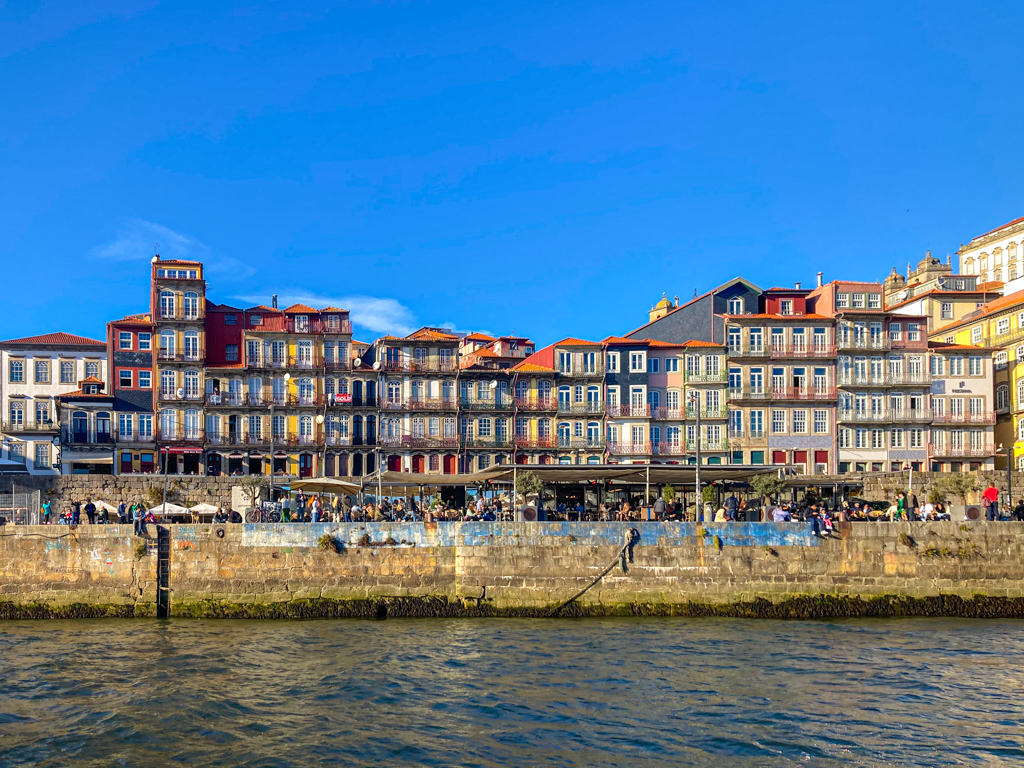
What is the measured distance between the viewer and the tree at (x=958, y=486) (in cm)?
5197

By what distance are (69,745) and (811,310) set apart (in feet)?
188

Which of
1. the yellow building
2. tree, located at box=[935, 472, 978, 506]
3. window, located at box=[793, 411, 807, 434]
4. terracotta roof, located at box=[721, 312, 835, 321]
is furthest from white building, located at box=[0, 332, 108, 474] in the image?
the yellow building

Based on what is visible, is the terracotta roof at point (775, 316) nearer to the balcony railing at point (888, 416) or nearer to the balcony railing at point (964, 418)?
the balcony railing at point (888, 416)

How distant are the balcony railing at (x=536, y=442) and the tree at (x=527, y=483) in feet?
78.0

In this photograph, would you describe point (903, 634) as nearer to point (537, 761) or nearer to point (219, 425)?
point (537, 761)

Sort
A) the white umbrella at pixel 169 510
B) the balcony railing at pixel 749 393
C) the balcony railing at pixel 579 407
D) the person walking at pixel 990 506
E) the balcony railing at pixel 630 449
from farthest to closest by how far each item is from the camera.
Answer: the balcony railing at pixel 579 407 → the balcony railing at pixel 630 449 → the balcony railing at pixel 749 393 → the white umbrella at pixel 169 510 → the person walking at pixel 990 506

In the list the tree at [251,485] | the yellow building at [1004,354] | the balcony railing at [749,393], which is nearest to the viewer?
the tree at [251,485]

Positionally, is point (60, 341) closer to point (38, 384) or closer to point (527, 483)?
point (38, 384)

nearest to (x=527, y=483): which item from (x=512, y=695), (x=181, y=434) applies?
(x=512, y=695)

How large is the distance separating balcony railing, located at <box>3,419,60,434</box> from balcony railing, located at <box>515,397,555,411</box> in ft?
95.1

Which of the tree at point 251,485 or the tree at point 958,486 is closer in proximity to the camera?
the tree at point 251,485

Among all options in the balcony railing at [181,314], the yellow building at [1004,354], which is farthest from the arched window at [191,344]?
the yellow building at [1004,354]

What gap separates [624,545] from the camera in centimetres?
3055

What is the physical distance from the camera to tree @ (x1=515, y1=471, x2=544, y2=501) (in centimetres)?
3659
